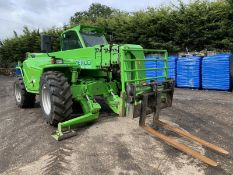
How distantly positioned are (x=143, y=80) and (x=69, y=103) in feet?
5.38

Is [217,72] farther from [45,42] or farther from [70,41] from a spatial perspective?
[45,42]

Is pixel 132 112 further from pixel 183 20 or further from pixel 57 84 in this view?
pixel 183 20

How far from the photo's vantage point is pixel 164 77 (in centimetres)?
683

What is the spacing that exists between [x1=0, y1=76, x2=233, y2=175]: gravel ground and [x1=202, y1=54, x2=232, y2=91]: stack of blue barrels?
5.04m

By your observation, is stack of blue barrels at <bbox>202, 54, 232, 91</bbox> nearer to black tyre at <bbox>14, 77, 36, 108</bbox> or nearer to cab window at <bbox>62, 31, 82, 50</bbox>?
cab window at <bbox>62, 31, 82, 50</bbox>

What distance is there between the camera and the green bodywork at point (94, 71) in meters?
6.42

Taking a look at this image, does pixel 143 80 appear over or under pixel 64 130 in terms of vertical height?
over

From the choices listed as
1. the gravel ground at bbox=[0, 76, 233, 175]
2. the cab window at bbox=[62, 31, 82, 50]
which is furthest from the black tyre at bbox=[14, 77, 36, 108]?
the cab window at bbox=[62, 31, 82, 50]

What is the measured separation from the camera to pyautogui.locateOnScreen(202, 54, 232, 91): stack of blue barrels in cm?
1284

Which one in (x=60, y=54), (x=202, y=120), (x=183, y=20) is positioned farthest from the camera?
(x=183, y=20)

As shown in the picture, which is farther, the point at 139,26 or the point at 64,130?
the point at 139,26

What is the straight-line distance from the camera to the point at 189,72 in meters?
14.5

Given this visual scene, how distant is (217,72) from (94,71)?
7134 millimetres

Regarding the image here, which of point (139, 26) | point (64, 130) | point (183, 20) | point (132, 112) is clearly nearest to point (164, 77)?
point (132, 112)
